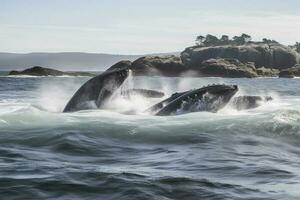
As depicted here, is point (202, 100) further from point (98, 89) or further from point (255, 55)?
point (255, 55)

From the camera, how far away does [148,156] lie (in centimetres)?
1282

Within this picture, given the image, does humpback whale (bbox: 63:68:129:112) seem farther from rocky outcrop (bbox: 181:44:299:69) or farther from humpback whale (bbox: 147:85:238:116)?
rocky outcrop (bbox: 181:44:299:69)

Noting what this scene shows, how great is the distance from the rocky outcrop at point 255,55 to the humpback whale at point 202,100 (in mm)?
143040

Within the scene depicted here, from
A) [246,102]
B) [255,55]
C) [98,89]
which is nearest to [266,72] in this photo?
[255,55]

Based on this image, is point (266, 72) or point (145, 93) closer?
point (145, 93)

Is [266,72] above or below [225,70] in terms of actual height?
below

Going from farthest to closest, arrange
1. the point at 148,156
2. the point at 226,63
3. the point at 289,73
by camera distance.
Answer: the point at 226,63, the point at 289,73, the point at 148,156

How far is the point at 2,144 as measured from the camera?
14297 mm

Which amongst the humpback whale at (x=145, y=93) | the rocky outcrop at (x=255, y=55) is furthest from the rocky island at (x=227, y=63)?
the humpback whale at (x=145, y=93)

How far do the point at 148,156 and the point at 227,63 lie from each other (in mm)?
137283

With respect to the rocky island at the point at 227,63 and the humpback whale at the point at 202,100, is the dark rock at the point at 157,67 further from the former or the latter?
the humpback whale at the point at 202,100

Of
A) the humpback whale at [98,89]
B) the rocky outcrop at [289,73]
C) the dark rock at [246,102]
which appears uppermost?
the rocky outcrop at [289,73]

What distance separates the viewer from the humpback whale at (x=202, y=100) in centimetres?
2111

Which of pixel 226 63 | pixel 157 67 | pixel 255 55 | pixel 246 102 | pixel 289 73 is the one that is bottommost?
pixel 246 102
